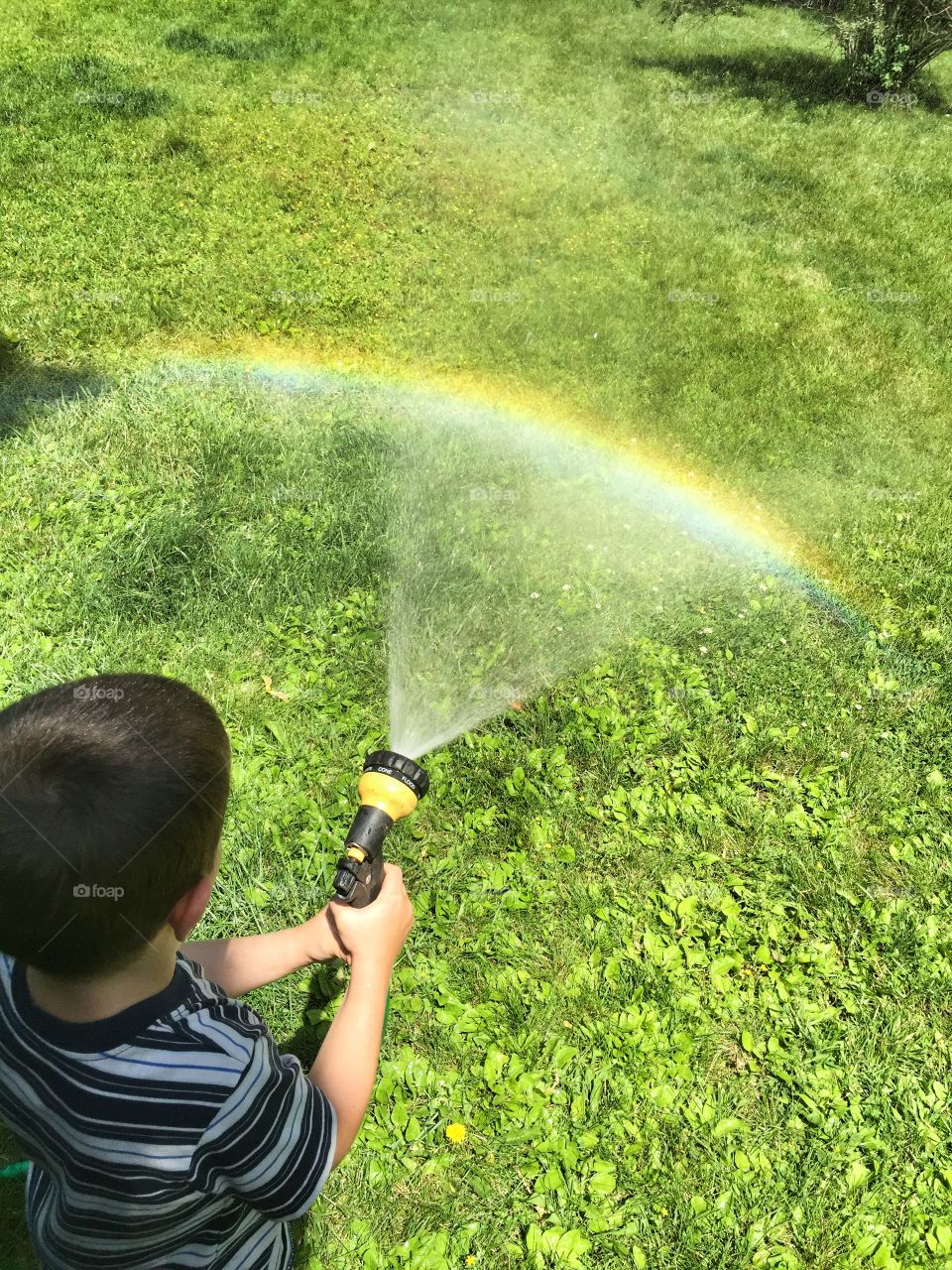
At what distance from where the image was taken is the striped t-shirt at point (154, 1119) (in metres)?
1.33

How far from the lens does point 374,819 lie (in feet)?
6.05

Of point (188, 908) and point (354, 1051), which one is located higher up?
point (188, 908)

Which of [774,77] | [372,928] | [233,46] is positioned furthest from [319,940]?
[774,77]

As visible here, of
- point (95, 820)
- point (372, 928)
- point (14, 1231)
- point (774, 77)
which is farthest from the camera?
point (774, 77)

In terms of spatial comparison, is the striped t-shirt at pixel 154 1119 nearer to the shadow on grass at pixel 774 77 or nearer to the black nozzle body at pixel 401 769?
the black nozzle body at pixel 401 769

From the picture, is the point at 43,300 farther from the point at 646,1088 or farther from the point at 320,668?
the point at 646,1088

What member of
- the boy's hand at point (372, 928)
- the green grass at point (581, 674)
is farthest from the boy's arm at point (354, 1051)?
the green grass at point (581, 674)

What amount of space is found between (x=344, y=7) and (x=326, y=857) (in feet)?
45.1

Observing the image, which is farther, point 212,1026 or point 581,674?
point 581,674

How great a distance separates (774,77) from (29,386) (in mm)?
12200

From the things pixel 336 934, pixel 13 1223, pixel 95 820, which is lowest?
pixel 13 1223

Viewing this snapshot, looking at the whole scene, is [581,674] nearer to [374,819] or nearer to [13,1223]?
[374,819]

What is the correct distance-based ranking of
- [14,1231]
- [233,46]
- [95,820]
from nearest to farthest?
[95,820] → [14,1231] → [233,46]

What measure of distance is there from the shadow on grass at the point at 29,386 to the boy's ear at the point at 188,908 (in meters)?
4.70
